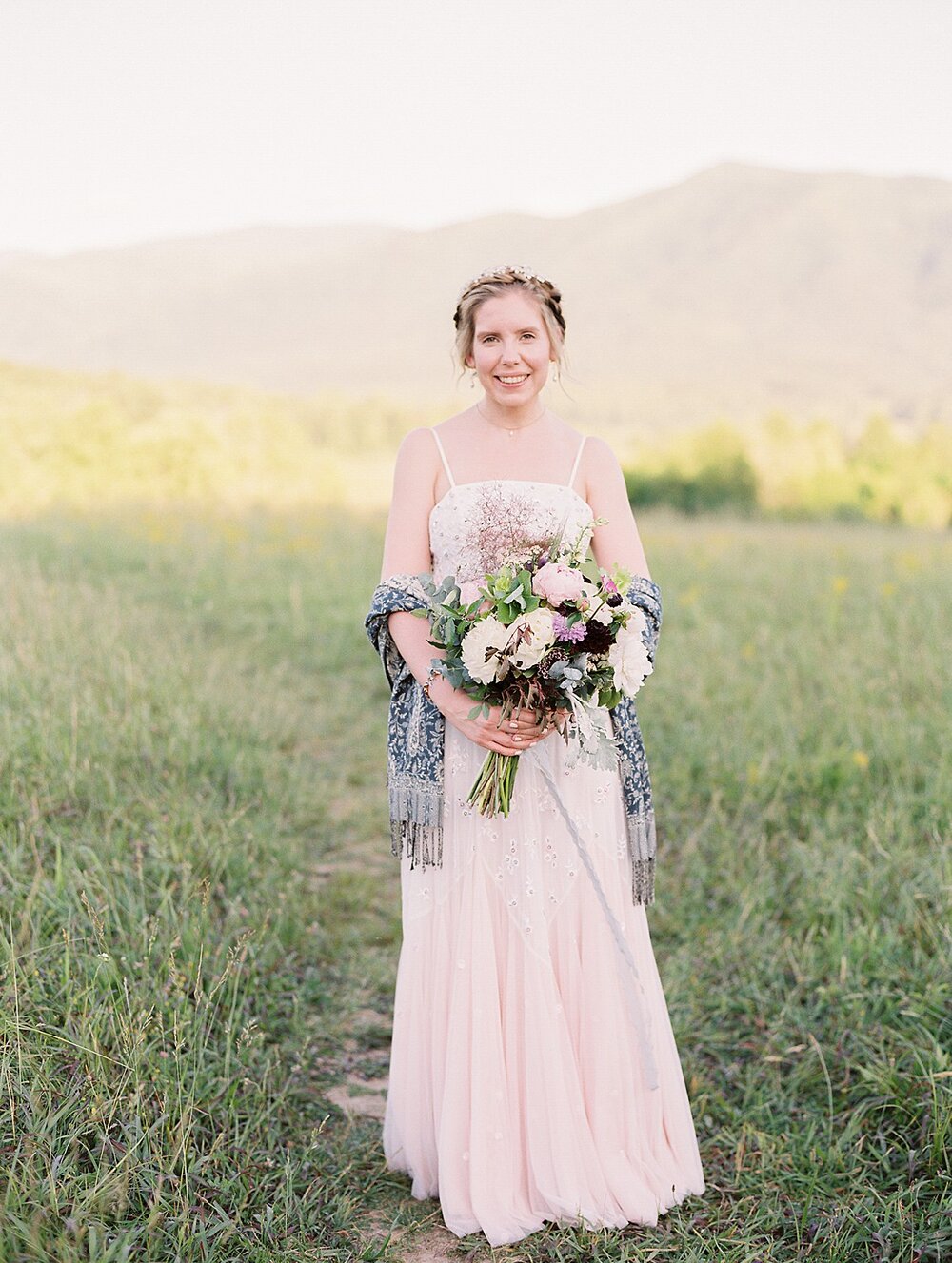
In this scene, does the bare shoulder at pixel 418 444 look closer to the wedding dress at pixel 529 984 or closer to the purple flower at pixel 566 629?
the wedding dress at pixel 529 984

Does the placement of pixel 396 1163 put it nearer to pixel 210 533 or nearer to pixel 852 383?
pixel 210 533

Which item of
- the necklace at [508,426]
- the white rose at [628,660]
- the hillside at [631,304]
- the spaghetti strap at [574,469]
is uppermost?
the hillside at [631,304]

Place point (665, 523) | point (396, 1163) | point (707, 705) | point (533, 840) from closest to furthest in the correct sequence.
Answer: point (533, 840)
point (396, 1163)
point (707, 705)
point (665, 523)

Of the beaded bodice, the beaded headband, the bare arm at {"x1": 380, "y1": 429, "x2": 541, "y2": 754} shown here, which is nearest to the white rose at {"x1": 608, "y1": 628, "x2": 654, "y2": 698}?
the beaded bodice

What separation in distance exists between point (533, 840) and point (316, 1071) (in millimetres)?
1390

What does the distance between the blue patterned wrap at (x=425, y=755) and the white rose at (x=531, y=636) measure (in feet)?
1.50

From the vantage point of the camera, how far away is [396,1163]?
295cm

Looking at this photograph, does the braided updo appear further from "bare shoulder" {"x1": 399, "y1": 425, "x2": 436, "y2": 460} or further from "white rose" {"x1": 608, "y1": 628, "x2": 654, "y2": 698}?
"white rose" {"x1": 608, "y1": 628, "x2": 654, "y2": 698}

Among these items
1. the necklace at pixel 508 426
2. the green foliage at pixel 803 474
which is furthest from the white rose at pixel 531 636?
the green foliage at pixel 803 474

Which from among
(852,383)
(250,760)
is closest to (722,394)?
(852,383)

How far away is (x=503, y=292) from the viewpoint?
2633mm

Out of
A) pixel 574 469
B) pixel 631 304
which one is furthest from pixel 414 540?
pixel 631 304

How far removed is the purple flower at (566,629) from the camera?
2.22 m

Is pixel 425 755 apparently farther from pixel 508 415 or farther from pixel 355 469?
pixel 355 469
